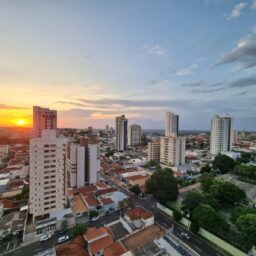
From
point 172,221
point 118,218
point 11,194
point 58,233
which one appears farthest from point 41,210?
point 172,221

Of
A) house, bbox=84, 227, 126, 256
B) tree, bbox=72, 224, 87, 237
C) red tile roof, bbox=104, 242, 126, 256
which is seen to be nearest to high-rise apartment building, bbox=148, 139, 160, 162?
house, bbox=84, 227, 126, 256

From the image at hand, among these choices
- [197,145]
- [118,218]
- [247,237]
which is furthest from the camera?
[197,145]

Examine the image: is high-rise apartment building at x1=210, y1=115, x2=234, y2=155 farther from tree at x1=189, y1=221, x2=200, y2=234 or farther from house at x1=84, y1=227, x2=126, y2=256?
house at x1=84, y1=227, x2=126, y2=256

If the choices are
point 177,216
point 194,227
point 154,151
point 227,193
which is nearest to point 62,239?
point 177,216

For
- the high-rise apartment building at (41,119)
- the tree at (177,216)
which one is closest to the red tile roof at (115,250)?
the tree at (177,216)

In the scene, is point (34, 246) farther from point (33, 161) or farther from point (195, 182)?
point (195, 182)

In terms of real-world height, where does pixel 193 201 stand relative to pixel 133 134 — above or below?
below

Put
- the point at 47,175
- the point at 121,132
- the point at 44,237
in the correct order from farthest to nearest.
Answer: the point at 121,132
the point at 47,175
the point at 44,237

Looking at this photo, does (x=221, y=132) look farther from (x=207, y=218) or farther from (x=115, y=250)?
(x=115, y=250)
